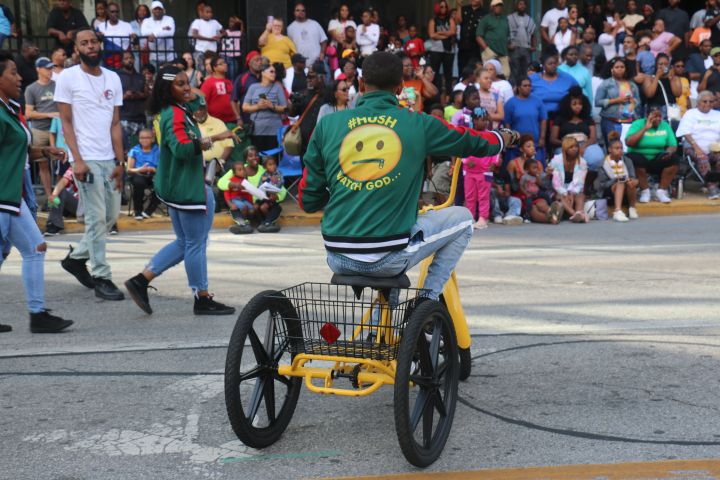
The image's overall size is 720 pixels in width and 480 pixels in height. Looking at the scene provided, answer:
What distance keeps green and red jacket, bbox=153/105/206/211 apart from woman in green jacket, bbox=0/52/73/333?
0.92 metres

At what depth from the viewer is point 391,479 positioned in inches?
168

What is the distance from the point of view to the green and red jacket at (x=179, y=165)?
703 centimetres

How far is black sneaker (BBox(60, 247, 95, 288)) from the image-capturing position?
27.6ft

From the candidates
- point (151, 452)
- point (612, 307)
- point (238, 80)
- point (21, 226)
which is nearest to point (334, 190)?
point (151, 452)

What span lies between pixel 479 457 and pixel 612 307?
340 cm

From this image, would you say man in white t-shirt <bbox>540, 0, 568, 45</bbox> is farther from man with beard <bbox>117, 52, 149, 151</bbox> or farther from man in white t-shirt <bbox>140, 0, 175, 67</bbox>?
man with beard <bbox>117, 52, 149, 151</bbox>

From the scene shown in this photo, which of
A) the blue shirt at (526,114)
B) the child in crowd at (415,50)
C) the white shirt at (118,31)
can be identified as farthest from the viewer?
the white shirt at (118,31)

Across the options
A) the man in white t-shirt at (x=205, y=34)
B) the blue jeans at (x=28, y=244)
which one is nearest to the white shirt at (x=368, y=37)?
the man in white t-shirt at (x=205, y=34)

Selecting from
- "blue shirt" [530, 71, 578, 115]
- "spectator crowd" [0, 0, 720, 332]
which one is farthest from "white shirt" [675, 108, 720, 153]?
"blue shirt" [530, 71, 578, 115]

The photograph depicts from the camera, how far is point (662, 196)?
→ 47.3ft

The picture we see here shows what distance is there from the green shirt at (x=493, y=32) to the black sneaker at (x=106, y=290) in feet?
34.6

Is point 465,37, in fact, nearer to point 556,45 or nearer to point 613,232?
point 556,45

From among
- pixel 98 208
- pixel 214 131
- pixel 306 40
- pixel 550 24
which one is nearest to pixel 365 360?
pixel 98 208

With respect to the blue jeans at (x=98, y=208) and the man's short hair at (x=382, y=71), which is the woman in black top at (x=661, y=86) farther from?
the man's short hair at (x=382, y=71)
